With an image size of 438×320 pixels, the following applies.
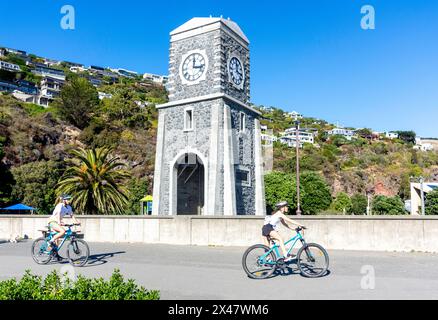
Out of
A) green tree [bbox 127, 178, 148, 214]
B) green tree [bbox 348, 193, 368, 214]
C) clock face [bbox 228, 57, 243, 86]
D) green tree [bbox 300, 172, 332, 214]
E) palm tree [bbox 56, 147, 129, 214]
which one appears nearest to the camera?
palm tree [bbox 56, 147, 129, 214]

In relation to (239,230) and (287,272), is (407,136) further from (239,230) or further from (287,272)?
(287,272)

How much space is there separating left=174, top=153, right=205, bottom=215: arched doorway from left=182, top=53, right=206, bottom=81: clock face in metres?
5.75

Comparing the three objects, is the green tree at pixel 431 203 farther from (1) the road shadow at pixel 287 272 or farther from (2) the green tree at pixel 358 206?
(1) the road shadow at pixel 287 272

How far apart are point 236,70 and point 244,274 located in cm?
2177

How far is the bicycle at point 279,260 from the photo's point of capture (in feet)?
28.5

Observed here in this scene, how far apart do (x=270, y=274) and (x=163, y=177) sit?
1944cm

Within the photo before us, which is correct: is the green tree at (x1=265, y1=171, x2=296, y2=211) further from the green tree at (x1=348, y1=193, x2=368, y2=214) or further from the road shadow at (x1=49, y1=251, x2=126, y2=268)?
the road shadow at (x1=49, y1=251, x2=126, y2=268)

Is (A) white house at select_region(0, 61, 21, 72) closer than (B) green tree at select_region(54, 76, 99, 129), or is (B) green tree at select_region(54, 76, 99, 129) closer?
(B) green tree at select_region(54, 76, 99, 129)

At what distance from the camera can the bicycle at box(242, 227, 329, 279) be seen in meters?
8.67

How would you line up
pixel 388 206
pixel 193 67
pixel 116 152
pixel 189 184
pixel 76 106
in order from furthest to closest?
pixel 76 106 < pixel 116 152 < pixel 388 206 < pixel 189 184 < pixel 193 67

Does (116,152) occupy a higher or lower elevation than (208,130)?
higher

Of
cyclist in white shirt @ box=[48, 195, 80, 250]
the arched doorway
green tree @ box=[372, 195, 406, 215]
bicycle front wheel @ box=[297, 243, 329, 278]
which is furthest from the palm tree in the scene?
green tree @ box=[372, 195, 406, 215]

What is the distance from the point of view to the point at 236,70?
28719 mm

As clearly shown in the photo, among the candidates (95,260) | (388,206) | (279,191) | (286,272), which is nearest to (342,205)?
(388,206)
